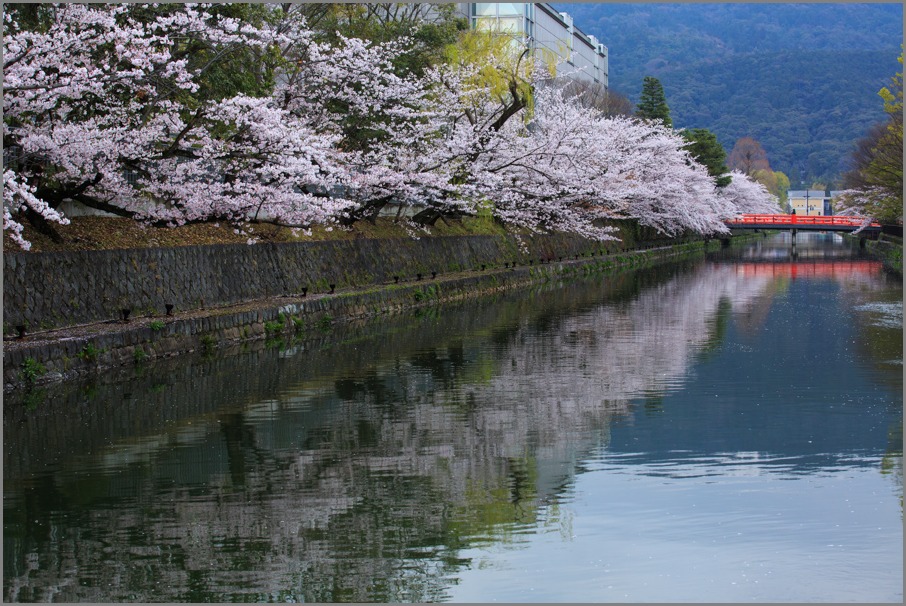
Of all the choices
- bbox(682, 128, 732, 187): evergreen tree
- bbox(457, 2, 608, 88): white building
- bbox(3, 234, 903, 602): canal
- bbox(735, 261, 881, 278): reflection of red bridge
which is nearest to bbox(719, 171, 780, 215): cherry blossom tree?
bbox(682, 128, 732, 187): evergreen tree

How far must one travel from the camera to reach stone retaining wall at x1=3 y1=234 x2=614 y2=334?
53.3 ft

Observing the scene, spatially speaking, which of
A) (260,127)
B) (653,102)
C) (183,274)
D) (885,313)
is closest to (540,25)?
(653,102)

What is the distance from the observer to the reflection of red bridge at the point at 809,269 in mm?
44062

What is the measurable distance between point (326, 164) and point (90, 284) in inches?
231

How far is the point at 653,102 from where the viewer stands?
7362 cm

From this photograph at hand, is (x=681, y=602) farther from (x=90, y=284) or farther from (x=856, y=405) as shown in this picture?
(x=90, y=284)

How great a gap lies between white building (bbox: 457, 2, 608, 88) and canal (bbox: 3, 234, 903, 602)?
42726 mm

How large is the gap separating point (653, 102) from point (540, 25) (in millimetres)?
12605

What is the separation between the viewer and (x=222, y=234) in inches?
961

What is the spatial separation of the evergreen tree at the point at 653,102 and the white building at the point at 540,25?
453 cm

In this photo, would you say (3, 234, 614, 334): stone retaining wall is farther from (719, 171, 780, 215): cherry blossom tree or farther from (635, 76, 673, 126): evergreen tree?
(719, 171, 780, 215): cherry blossom tree

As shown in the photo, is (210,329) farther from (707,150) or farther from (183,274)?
(707,150)

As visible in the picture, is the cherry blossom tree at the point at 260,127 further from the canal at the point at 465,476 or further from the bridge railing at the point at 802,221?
the bridge railing at the point at 802,221

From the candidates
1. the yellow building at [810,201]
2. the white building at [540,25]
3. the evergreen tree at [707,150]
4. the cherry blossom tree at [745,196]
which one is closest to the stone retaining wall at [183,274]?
the white building at [540,25]
